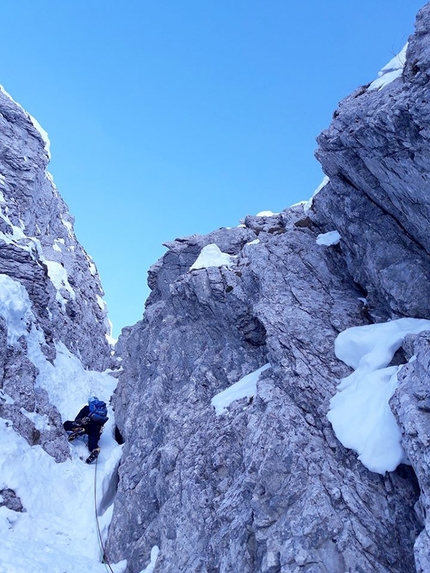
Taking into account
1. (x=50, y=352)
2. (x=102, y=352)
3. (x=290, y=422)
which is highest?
(x=102, y=352)

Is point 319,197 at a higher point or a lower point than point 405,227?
higher

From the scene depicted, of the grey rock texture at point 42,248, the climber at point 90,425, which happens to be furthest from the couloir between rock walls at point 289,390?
the grey rock texture at point 42,248

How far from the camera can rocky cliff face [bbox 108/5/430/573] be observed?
29.6ft

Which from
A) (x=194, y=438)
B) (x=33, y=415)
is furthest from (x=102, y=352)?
(x=194, y=438)

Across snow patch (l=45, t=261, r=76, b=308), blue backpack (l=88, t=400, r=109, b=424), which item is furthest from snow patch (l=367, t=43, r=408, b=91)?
snow patch (l=45, t=261, r=76, b=308)

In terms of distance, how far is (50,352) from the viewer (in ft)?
93.5

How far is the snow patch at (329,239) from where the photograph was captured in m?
20.0

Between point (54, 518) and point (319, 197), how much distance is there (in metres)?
18.6

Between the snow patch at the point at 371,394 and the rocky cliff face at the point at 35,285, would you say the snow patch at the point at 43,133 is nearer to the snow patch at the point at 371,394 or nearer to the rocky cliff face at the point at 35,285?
the rocky cliff face at the point at 35,285

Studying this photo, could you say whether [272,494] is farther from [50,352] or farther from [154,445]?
[50,352]

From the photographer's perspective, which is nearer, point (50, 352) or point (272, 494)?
point (272, 494)

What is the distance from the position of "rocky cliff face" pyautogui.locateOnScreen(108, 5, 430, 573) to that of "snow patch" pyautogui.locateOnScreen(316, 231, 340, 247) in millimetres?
370

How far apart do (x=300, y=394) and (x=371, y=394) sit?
2358 mm

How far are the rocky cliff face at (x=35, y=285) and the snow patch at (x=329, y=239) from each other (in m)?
17.5
